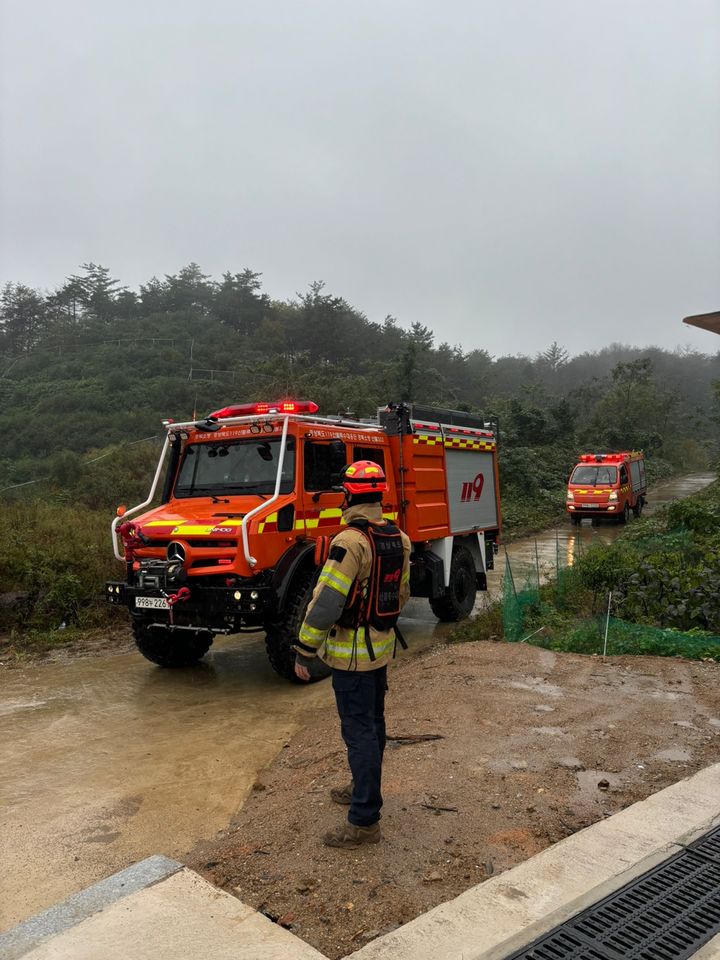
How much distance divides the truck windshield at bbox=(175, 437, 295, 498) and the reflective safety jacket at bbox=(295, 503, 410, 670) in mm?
3376

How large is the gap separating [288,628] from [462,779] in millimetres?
2578

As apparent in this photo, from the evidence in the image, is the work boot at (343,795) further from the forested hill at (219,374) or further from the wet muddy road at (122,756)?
the forested hill at (219,374)

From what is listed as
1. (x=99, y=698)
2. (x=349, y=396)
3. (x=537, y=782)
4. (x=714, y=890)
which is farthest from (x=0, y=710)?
(x=349, y=396)

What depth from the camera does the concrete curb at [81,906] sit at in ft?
8.61

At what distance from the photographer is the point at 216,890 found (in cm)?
290

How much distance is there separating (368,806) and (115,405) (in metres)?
27.9

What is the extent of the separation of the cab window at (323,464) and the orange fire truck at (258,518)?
0.01 metres

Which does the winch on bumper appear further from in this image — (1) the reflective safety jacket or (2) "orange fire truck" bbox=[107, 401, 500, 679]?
(1) the reflective safety jacket

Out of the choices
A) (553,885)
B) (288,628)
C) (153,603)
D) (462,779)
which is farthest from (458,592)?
(553,885)

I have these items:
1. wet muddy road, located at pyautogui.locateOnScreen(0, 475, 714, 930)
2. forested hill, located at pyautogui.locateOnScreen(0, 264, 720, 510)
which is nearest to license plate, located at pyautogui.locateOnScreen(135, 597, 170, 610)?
wet muddy road, located at pyautogui.locateOnScreen(0, 475, 714, 930)

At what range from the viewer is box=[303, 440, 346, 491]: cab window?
671 cm

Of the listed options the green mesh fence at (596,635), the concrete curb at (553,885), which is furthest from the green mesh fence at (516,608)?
the concrete curb at (553,885)

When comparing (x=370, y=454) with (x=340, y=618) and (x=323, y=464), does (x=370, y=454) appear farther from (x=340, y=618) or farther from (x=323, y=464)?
(x=340, y=618)

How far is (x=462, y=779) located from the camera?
3928 mm
